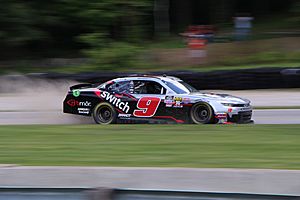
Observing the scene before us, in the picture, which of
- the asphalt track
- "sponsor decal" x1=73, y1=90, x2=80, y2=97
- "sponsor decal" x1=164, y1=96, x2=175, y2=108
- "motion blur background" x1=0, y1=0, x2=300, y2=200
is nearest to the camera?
"motion blur background" x1=0, y1=0, x2=300, y2=200

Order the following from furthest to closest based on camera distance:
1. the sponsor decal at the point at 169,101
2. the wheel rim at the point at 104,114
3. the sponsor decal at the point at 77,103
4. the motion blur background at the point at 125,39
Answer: the motion blur background at the point at 125,39
the sponsor decal at the point at 77,103
the wheel rim at the point at 104,114
the sponsor decal at the point at 169,101

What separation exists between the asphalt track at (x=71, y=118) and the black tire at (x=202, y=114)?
175cm

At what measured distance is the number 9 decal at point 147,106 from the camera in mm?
13703

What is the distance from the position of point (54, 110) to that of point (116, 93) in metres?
4.66

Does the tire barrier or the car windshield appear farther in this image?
the tire barrier

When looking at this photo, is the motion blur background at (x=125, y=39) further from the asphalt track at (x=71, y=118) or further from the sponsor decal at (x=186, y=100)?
the sponsor decal at (x=186, y=100)

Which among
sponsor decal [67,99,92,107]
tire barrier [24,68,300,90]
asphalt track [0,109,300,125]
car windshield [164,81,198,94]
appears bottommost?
asphalt track [0,109,300,125]

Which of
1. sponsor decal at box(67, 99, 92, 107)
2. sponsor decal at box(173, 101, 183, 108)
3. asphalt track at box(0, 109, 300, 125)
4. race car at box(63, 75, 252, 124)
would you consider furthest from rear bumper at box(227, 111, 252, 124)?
sponsor decal at box(67, 99, 92, 107)

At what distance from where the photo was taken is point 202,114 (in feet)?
44.0

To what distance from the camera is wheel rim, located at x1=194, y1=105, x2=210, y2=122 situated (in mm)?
13336

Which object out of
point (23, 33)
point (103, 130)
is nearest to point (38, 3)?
point (23, 33)

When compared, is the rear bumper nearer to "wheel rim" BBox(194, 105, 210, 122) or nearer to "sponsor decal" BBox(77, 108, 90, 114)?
"wheel rim" BBox(194, 105, 210, 122)

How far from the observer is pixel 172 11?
35.1 metres

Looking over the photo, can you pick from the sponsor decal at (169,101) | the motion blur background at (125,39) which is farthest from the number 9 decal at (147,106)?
the motion blur background at (125,39)
